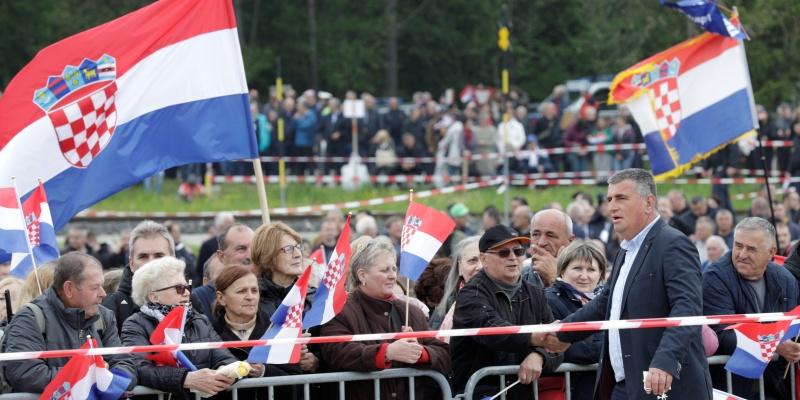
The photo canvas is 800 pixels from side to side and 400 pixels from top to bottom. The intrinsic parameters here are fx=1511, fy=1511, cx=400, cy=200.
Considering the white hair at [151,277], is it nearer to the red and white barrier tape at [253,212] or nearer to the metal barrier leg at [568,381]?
the metal barrier leg at [568,381]

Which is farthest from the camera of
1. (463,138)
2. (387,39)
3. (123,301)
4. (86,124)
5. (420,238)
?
(387,39)

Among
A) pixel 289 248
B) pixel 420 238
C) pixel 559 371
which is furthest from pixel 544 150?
pixel 559 371

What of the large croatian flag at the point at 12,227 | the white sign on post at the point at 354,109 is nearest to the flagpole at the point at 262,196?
the large croatian flag at the point at 12,227

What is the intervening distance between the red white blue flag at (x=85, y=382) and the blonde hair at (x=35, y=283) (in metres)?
1.47

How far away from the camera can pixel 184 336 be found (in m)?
8.59

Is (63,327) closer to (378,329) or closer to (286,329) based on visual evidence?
(286,329)

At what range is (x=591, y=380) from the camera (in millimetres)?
9273

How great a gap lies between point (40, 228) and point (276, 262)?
62.5 inches

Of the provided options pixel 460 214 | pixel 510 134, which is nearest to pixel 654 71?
pixel 460 214

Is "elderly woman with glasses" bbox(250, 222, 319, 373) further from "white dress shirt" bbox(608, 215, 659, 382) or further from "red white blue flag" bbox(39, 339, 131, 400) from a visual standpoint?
"white dress shirt" bbox(608, 215, 659, 382)

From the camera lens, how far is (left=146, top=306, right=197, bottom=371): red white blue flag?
27.4 feet

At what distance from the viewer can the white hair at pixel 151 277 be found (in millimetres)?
8812

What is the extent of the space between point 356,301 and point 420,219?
660 mm

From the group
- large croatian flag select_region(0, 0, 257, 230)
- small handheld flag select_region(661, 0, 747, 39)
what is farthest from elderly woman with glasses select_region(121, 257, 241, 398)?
small handheld flag select_region(661, 0, 747, 39)
